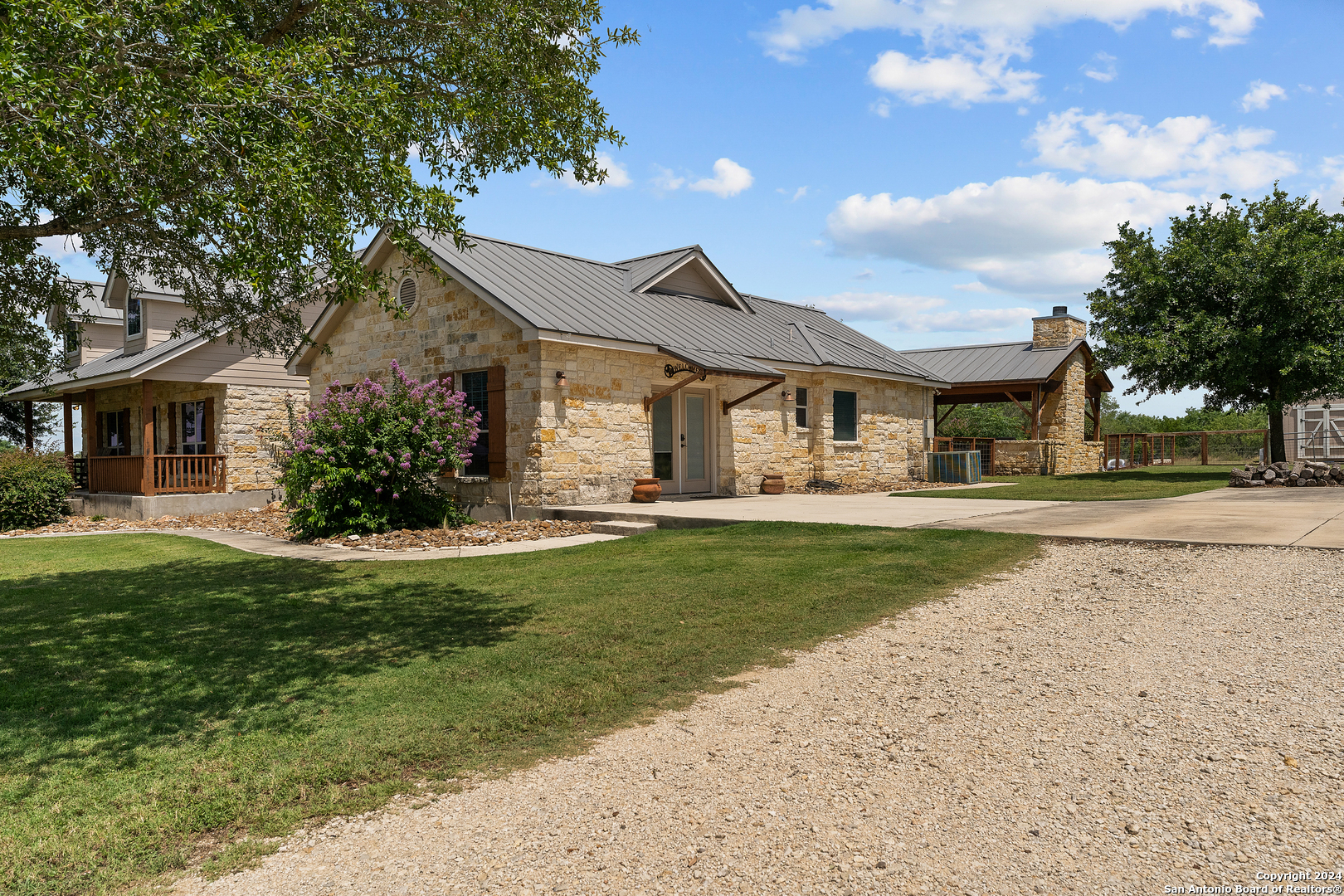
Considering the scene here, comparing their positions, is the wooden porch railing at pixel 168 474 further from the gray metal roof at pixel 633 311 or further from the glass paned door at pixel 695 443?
the glass paned door at pixel 695 443

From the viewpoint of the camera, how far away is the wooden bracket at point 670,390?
49.0 ft

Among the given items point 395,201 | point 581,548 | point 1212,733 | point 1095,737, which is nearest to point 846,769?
point 1095,737

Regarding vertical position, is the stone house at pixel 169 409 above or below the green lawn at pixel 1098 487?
above

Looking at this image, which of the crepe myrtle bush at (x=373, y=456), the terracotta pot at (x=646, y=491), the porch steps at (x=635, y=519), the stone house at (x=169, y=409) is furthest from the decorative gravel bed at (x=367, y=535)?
the terracotta pot at (x=646, y=491)

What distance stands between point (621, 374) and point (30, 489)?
1174 centimetres

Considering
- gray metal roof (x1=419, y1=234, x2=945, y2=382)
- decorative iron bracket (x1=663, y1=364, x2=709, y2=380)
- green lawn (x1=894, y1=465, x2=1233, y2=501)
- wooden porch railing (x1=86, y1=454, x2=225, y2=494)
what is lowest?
green lawn (x1=894, y1=465, x2=1233, y2=501)

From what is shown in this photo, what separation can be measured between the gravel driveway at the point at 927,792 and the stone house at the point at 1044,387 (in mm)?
21708

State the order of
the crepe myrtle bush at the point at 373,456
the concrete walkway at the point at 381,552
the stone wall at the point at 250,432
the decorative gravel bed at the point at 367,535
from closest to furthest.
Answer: the concrete walkway at the point at 381,552 < the decorative gravel bed at the point at 367,535 < the crepe myrtle bush at the point at 373,456 < the stone wall at the point at 250,432

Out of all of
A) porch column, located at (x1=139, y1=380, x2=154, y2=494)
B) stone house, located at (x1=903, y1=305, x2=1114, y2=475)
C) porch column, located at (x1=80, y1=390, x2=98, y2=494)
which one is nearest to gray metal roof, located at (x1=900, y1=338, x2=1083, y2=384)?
stone house, located at (x1=903, y1=305, x2=1114, y2=475)

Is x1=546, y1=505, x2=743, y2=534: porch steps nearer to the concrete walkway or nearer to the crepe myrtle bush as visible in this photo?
the concrete walkway

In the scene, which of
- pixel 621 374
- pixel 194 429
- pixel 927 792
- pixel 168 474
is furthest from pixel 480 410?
pixel 927 792

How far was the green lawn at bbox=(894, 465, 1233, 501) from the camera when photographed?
1634 cm

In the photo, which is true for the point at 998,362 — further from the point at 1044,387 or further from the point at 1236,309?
the point at 1236,309

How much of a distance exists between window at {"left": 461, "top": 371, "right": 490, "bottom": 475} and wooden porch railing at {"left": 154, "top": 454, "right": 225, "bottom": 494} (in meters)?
7.35
